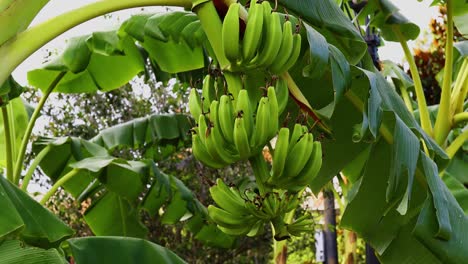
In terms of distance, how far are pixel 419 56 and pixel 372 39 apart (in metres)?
4.13

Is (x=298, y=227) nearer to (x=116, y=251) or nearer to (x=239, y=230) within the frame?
(x=239, y=230)

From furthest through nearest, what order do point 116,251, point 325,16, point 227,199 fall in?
1. point 116,251
2. point 325,16
3. point 227,199

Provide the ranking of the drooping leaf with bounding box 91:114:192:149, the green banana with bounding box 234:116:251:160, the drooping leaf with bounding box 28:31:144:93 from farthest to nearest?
the drooping leaf with bounding box 91:114:192:149 < the drooping leaf with bounding box 28:31:144:93 < the green banana with bounding box 234:116:251:160

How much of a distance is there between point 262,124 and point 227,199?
0.18 meters

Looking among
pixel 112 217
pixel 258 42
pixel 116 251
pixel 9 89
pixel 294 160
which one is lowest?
pixel 112 217

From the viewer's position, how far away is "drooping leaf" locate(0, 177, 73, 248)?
1.39 meters

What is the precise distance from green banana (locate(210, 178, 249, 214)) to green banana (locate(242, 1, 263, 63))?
10.4 inches

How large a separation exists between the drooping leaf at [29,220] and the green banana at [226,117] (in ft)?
1.42

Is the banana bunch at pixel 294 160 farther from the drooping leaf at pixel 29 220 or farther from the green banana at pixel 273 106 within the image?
the drooping leaf at pixel 29 220

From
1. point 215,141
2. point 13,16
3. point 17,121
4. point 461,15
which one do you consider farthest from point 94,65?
point 215,141

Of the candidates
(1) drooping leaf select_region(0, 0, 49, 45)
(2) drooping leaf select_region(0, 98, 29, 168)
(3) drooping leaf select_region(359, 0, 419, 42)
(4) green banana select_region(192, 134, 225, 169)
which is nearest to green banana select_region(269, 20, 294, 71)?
(4) green banana select_region(192, 134, 225, 169)

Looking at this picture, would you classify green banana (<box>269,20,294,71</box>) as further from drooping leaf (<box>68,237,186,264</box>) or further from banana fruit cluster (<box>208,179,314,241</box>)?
drooping leaf (<box>68,237,186,264</box>)

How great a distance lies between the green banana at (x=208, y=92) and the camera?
1518 millimetres

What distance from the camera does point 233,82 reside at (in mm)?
1452
